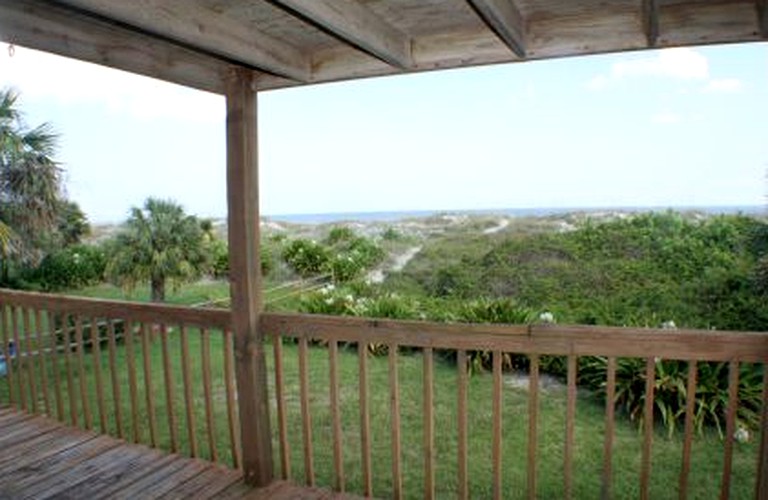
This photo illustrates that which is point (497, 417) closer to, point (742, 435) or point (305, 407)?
point (305, 407)

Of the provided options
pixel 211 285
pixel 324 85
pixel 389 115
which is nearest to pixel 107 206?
pixel 211 285

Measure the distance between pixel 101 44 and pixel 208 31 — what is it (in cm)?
49

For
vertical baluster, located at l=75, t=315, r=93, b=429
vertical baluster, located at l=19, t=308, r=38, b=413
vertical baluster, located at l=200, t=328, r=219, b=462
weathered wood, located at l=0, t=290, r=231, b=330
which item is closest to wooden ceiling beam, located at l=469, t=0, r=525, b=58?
weathered wood, located at l=0, t=290, r=231, b=330

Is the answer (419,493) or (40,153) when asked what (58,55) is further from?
(40,153)

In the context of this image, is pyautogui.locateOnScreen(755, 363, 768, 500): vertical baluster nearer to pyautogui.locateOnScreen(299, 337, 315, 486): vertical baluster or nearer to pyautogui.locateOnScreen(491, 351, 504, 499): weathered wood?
pyautogui.locateOnScreen(491, 351, 504, 499): weathered wood

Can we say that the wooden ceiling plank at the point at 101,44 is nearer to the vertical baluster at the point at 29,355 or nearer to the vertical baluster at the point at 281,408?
the vertical baluster at the point at 281,408

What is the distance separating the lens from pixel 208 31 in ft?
6.30

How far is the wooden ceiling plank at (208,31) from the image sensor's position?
63.1 inches

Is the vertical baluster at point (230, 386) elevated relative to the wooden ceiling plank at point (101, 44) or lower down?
lower down

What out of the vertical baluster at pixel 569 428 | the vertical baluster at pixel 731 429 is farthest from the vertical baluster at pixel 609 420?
the vertical baluster at pixel 731 429

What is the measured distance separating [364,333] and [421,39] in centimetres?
135

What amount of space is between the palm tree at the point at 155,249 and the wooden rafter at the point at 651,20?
259 inches

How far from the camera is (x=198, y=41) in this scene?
1894 millimetres

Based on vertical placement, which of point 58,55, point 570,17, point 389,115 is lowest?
point 58,55
